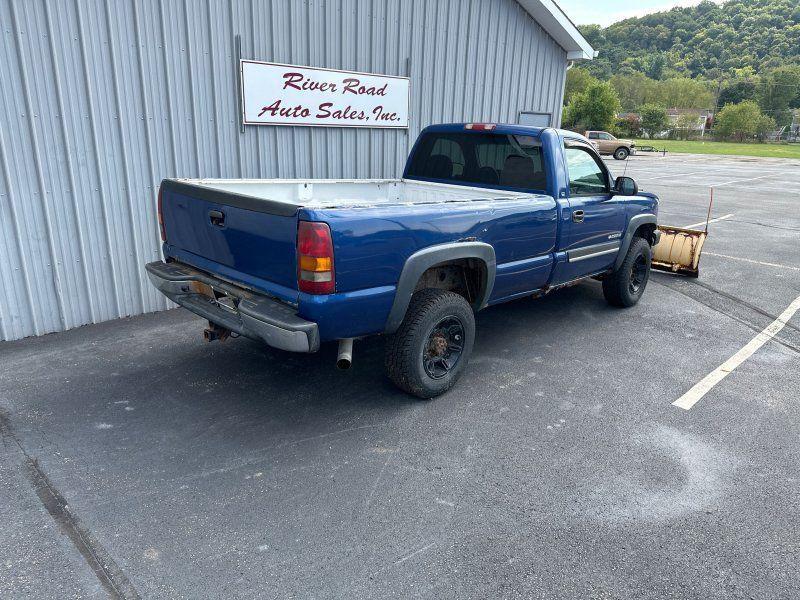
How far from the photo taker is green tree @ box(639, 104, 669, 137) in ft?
254

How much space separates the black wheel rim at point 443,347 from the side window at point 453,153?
6.04 ft

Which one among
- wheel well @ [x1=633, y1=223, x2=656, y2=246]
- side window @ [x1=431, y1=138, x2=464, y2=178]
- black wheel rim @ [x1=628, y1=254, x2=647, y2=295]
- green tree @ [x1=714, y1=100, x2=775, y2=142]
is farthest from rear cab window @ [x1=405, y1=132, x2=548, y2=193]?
green tree @ [x1=714, y1=100, x2=775, y2=142]

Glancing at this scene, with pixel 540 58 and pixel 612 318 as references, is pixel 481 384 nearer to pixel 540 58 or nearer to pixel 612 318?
pixel 612 318

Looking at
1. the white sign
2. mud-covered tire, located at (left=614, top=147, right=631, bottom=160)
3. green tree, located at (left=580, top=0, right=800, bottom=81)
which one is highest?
green tree, located at (left=580, top=0, right=800, bottom=81)

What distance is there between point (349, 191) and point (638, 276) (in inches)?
137

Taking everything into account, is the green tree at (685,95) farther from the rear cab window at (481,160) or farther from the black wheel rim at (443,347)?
the black wheel rim at (443,347)

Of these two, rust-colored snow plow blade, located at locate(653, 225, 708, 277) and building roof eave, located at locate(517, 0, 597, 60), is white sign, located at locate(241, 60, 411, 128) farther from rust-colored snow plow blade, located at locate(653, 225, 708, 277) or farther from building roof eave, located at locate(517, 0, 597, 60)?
rust-colored snow plow blade, located at locate(653, 225, 708, 277)

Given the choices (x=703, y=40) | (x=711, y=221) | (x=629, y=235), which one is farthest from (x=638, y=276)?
(x=703, y=40)

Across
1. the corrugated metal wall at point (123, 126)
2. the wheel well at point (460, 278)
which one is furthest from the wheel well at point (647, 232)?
the corrugated metal wall at point (123, 126)

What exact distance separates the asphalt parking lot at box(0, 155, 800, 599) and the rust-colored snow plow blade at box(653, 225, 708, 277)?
226cm

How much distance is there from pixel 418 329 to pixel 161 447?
179 cm

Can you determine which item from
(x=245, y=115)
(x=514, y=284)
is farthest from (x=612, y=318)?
(x=245, y=115)

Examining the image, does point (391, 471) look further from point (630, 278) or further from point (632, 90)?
point (632, 90)

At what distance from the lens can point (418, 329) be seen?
3824 millimetres
